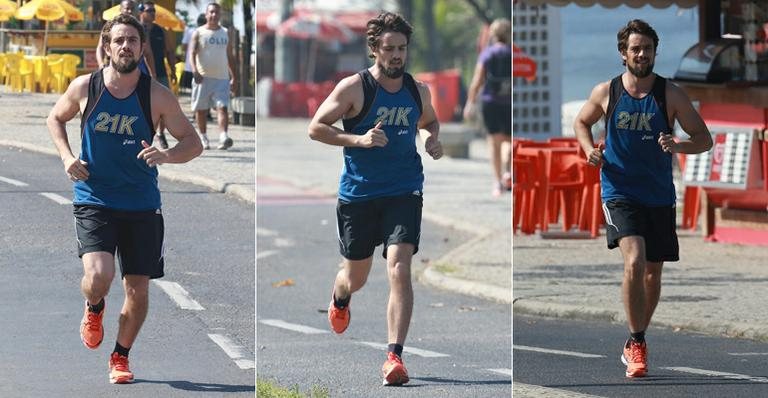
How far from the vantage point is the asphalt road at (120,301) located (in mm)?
7230

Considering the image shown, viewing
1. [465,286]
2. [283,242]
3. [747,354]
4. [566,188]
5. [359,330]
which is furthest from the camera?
[283,242]

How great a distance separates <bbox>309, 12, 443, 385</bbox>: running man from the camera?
22.1ft

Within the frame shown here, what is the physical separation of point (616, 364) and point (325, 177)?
17.3 m

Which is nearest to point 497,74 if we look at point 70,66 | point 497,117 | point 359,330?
point 497,117

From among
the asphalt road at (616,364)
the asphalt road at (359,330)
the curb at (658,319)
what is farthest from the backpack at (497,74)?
the asphalt road at (616,364)

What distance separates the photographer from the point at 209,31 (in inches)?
298

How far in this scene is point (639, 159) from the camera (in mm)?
7457

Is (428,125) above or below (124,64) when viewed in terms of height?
below

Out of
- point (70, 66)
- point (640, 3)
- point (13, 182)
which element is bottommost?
point (13, 182)

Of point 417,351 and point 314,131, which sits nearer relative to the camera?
point 314,131

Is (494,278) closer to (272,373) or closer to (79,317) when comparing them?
(272,373)

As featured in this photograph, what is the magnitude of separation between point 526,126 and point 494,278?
1200 millimetres

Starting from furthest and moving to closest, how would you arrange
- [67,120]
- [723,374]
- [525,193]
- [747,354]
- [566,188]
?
1. [525,193]
2. [566,188]
3. [747,354]
4. [723,374]
5. [67,120]

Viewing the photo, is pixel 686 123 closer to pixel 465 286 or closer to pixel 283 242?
pixel 465 286
